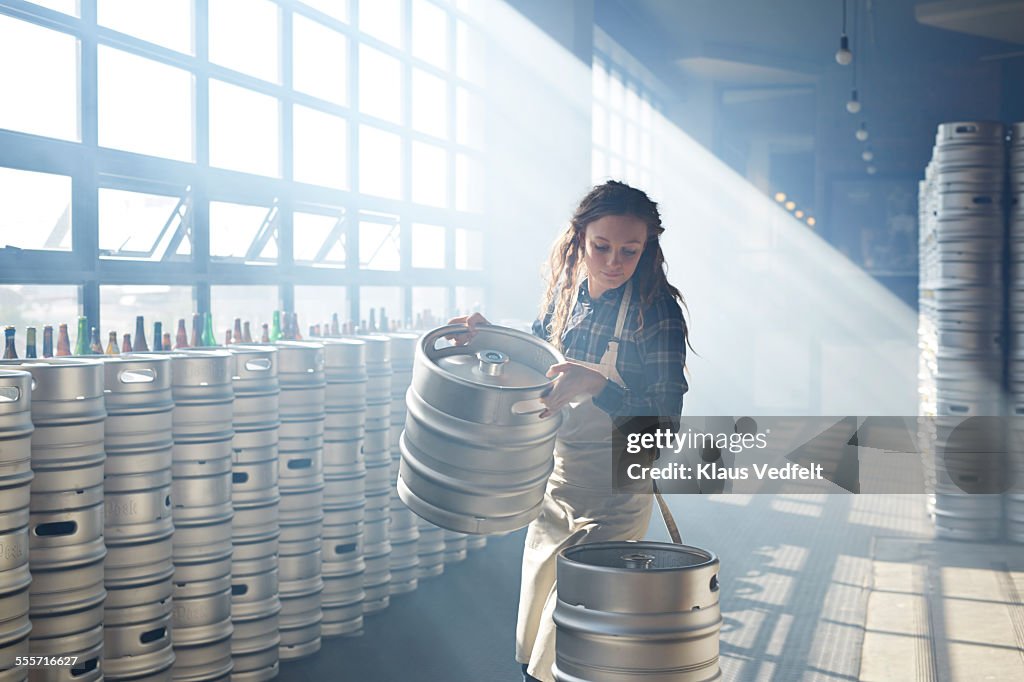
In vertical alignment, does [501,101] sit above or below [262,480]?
above

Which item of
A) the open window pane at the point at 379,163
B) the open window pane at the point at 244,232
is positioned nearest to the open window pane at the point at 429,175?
the open window pane at the point at 379,163

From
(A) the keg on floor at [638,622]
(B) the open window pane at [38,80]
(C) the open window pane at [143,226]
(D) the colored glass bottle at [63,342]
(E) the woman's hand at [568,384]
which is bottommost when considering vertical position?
(A) the keg on floor at [638,622]

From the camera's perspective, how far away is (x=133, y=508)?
9.43ft

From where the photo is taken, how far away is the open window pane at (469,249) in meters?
6.90

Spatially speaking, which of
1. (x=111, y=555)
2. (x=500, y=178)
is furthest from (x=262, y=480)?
(x=500, y=178)

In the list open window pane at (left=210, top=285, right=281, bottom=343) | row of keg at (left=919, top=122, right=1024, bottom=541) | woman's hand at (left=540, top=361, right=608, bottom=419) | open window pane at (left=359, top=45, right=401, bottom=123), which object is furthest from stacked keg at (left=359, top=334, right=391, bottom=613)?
row of keg at (left=919, top=122, right=1024, bottom=541)

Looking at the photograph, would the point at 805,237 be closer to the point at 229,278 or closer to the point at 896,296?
the point at 896,296

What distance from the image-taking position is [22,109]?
10.7ft

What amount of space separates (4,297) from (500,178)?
4427mm

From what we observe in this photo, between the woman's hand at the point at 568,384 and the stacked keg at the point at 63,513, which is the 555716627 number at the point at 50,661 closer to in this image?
the stacked keg at the point at 63,513

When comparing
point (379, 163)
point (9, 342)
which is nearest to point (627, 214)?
point (9, 342)

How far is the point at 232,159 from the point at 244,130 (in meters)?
0.18

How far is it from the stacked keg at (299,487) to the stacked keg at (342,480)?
19 centimetres

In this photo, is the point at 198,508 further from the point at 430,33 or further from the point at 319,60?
the point at 430,33
